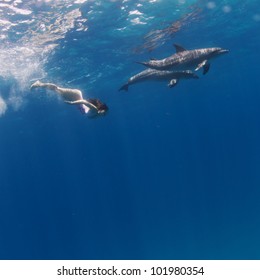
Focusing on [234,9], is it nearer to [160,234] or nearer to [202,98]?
[160,234]

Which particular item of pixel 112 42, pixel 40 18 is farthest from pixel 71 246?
pixel 40 18

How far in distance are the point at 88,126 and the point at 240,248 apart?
4566 centimetres

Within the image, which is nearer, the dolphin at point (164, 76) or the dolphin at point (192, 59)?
the dolphin at point (192, 59)

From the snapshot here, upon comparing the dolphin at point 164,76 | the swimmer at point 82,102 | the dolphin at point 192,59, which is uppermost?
the dolphin at point 164,76

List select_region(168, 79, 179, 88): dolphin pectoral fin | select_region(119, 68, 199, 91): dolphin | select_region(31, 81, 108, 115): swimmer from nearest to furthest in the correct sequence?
1. select_region(31, 81, 108, 115): swimmer
2. select_region(168, 79, 179, 88): dolphin pectoral fin
3. select_region(119, 68, 199, 91): dolphin

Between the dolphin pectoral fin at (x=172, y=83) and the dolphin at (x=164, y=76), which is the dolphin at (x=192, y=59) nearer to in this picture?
the dolphin pectoral fin at (x=172, y=83)

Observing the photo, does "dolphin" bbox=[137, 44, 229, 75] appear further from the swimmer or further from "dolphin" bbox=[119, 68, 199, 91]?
the swimmer

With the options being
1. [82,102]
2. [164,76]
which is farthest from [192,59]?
[82,102]

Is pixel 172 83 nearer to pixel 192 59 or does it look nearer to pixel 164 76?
pixel 164 76

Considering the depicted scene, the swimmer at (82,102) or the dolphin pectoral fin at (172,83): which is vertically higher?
the dolphin pectoral fin at (172,83)


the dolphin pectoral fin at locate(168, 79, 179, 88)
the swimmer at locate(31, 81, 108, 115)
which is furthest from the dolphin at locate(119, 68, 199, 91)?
the swimmer at locate(31, 81, 108, 115)

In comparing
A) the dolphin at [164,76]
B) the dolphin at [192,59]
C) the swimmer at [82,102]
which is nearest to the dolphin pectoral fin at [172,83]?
the dolphin at [164,76]

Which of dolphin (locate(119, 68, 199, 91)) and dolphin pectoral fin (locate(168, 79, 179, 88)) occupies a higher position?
dolphin (locate(119, 68, 199, 91))

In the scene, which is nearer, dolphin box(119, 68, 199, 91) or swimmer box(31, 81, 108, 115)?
swimmer box(31, 81, 108, 115)
